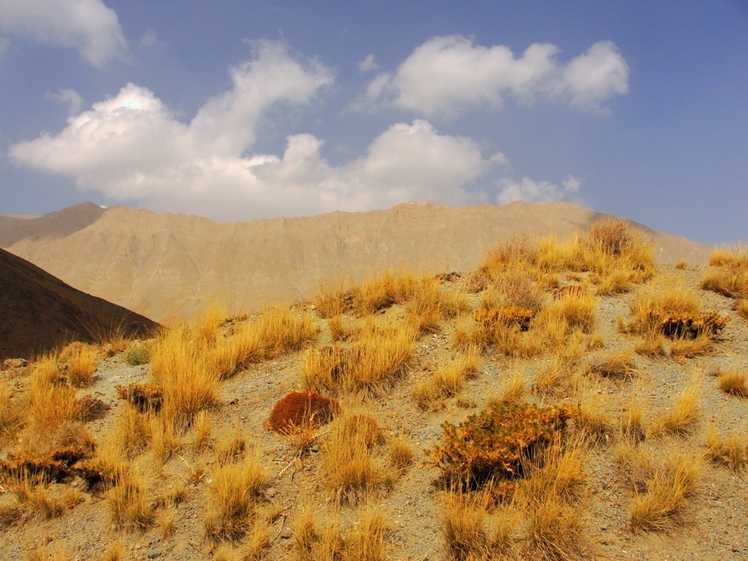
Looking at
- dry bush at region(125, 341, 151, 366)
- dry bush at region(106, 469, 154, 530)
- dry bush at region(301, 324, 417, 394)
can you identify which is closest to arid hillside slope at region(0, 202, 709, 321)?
dry bush at region(125, 341, 151, 366)

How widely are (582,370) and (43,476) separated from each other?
6.19 m

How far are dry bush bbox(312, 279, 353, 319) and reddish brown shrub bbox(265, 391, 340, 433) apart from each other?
2.95m

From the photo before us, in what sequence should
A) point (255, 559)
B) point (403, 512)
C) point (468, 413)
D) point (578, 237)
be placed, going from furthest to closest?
point (578, 237) → point (468, 413) → point (403, 512) → point (255, 559)

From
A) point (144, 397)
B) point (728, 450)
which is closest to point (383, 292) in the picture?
point (144, 397)

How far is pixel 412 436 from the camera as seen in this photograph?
548 cm

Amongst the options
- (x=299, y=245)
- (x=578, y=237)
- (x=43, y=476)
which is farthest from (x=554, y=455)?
(x=299, y=245)

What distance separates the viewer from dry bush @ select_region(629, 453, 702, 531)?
403cm

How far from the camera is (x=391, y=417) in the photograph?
Answer: 5.85 m

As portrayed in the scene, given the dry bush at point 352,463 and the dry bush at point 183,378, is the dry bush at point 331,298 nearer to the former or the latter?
the dry bush at point 183,378

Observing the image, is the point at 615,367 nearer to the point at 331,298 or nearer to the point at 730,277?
the point at 730,277

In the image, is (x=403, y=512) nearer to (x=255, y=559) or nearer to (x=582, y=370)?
(x=255, y=559)

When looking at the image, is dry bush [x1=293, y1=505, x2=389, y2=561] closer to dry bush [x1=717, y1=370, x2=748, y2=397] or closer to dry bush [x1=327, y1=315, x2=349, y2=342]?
dry bush [x1=327, y1=315, x2=349, y2=342]

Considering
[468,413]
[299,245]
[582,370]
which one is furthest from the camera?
[299,245]

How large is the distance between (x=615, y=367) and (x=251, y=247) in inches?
4873
